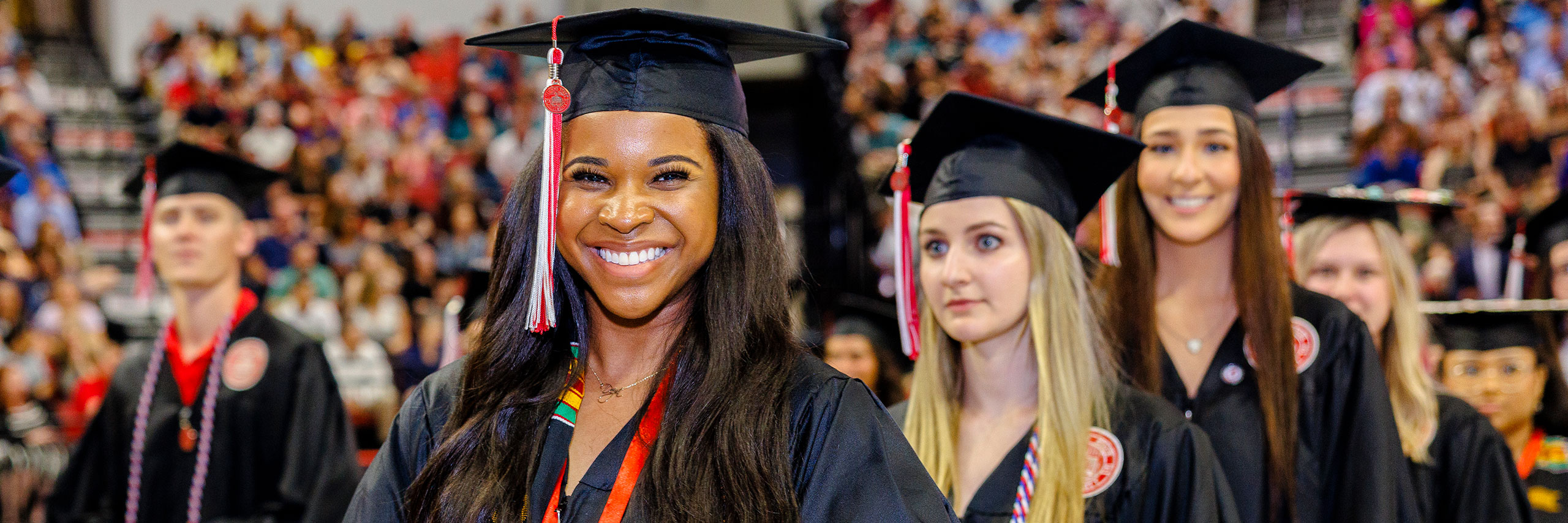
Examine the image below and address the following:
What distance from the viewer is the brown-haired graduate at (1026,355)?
2574 millimetres

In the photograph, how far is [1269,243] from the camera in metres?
3.06

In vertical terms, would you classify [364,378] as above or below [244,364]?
below

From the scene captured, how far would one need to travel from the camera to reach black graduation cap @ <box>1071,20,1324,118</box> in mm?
3154

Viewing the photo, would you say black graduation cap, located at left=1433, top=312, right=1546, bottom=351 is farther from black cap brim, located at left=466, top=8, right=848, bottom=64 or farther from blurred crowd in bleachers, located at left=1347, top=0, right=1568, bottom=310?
black cap brim, located at left=466, top=8, right=848, bottom=64

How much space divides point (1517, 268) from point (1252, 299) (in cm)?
218

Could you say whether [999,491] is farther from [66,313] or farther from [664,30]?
[66,313]

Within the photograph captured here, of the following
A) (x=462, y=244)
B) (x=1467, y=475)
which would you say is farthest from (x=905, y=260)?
(x=462, y=244)

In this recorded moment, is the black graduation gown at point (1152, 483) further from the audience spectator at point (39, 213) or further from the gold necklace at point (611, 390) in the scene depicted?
the audience spectator at point (39, 213)

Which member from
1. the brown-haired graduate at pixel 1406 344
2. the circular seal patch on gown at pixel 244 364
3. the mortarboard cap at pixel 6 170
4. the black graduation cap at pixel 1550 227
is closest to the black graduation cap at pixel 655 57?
the mortarboard cap at pixel 6 170

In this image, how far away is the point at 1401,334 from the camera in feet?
12.7

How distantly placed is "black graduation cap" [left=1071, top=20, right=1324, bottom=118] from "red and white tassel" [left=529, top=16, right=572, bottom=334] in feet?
5.92

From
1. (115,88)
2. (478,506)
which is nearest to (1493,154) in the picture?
(478,506)

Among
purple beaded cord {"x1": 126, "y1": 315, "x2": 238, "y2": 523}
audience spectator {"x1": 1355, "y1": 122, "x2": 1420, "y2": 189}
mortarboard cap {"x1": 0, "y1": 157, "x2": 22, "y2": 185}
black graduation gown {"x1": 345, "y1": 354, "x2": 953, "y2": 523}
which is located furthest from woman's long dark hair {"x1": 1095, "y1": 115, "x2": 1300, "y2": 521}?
audience spectator {"x1": 1355, "y1": 122, "x2": 1420, "y2": 189}

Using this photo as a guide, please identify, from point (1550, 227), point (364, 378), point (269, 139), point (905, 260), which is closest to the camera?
point (905, 260)
